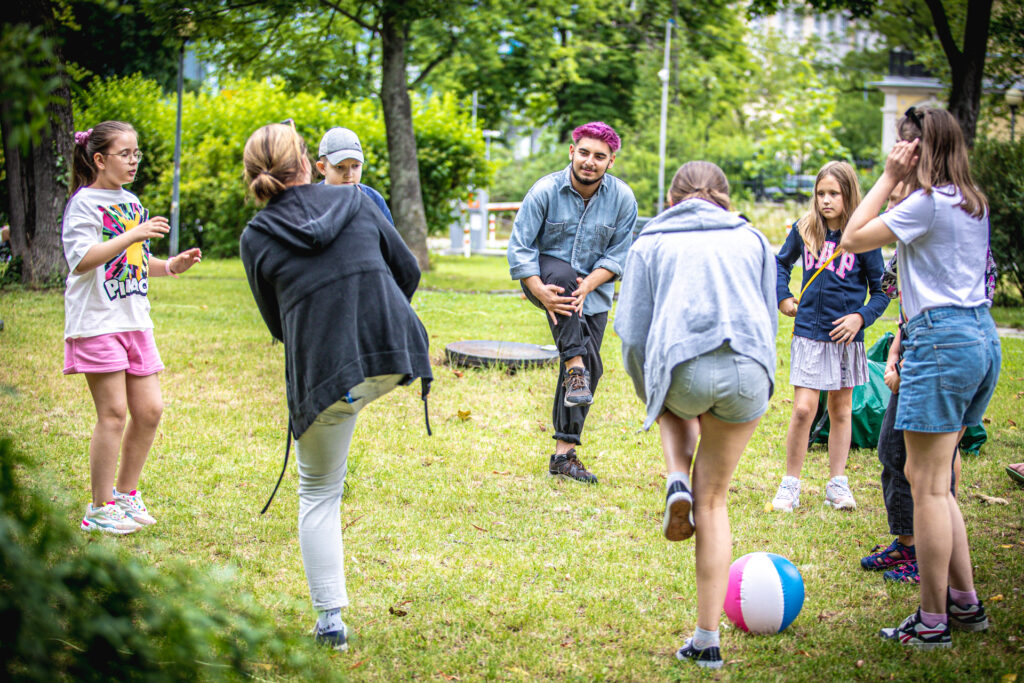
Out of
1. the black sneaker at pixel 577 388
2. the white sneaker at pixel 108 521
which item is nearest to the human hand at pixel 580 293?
the black sneaker at pixel 577 388

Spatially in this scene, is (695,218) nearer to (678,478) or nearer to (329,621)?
(678,478)

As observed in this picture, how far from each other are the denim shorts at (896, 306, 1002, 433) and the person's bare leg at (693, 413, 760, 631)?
670 millimetres

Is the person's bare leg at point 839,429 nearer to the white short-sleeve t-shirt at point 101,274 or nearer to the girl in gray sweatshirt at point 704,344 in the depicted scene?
the girl in gray sweatshirt at point 704,344

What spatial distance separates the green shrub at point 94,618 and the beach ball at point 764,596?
2610 mm

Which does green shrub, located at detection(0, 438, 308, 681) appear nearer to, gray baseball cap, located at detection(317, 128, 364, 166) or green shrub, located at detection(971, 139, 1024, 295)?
gray baseball cap, located at detection(317, 128, 364, 166)

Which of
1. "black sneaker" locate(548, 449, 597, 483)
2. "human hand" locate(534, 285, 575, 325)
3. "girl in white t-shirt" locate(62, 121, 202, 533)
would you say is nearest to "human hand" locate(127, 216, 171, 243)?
"girl in white t-shirt" locate(62, 121, 202, 533)

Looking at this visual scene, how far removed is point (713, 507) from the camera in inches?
132

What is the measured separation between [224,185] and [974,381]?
20.4 metres

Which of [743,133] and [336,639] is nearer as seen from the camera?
[336,639]

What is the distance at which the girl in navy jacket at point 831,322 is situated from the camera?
521 cm

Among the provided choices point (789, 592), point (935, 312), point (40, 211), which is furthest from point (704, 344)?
point (40, 211)

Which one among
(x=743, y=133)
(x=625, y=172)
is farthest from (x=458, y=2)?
(x=743, y=133)

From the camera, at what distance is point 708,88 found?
37.8 meters

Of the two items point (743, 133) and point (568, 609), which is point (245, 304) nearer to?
point (568, 609)
